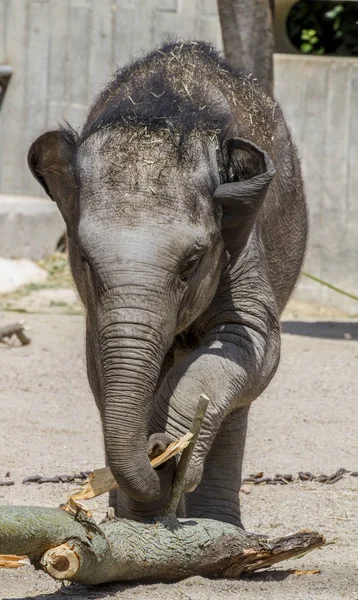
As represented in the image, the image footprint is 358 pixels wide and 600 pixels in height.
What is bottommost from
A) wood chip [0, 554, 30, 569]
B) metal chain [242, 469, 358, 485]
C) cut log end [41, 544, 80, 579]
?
metal chain [242, 469, 358, 485]

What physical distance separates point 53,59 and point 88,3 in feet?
2.43

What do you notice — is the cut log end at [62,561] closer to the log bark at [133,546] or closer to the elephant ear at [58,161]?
the log bark at [133,546]

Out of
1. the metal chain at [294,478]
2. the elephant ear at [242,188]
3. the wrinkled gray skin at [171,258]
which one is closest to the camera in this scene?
the wrinkled gray skin at [171,258]

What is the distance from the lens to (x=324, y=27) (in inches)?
614

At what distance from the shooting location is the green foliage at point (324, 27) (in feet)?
49.5

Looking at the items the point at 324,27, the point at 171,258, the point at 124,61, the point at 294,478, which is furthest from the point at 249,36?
the point at 171,258

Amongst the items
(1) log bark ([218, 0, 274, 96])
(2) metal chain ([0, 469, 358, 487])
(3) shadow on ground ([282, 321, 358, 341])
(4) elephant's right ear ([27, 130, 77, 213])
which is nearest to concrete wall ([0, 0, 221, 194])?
(1) log bark ([218, 0, 274, 96])

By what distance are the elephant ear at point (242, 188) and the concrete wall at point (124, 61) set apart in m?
7.87

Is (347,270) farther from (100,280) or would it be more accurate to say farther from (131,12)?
(100,280)

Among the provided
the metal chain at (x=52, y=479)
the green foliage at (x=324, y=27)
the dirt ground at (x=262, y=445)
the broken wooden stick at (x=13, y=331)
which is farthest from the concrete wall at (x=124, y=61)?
the metal chain at (x=52, y=479)

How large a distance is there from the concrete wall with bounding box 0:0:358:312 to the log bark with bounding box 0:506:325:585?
853 centimetres

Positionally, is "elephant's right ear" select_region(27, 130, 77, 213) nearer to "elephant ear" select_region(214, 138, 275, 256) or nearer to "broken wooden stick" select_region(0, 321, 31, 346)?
"elephant ear" select_region(214, 138, 275, 256)

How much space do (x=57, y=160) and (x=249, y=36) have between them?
558 cm

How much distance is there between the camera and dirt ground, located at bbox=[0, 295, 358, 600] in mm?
4297
